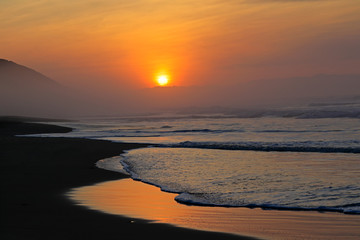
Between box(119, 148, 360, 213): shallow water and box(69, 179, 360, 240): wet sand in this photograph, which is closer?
box(69, 179, 360, 240): wet sand

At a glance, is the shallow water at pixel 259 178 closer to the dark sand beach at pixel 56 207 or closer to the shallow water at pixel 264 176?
the shallow water at pixel 264 176

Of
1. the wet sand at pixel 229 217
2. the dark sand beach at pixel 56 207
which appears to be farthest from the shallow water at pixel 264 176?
the dark sand beach at pixel 56 207

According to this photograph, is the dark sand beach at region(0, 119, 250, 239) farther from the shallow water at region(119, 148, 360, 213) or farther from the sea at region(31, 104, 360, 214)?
the shallow water at region(119, 148, 360, 213)

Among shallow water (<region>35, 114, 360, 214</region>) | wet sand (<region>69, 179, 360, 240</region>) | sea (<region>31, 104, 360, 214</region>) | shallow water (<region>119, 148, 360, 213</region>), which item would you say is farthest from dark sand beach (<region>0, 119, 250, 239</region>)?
shallow water (<region>119, 148, 360, 213</region>)

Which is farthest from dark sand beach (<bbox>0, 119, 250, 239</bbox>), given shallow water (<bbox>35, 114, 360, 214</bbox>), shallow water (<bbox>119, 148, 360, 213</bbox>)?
shallow water (<bbox>119, 148, 360, 213</bbox>)

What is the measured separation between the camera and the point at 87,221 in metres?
9.66

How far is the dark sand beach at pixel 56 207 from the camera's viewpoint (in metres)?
8.65

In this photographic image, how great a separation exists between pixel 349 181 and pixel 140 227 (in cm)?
758

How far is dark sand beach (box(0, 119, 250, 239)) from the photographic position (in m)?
8.65

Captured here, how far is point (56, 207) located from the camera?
36.5ft

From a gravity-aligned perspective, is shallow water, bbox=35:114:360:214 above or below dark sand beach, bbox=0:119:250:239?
above

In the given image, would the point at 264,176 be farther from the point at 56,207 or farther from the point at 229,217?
the point at 56,207

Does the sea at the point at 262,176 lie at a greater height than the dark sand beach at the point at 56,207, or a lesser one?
greater

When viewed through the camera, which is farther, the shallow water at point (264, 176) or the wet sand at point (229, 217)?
the shallow water at point (264, 176)
